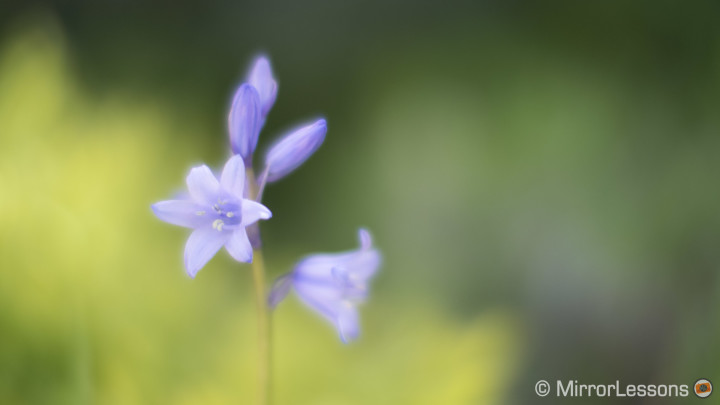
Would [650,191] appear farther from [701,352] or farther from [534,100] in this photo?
[701,352]

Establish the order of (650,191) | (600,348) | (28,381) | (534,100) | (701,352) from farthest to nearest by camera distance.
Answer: (534,100) < (650,191) < (600,348) < (701,352) < (28,381)

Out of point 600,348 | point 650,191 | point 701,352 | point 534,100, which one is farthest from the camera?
point 534,100

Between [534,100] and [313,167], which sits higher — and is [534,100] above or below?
above

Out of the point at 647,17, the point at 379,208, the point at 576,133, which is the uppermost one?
the point at 647,17

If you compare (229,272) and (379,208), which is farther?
(379,208)

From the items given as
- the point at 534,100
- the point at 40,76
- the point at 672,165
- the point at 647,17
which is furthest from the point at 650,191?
the point at 40,76

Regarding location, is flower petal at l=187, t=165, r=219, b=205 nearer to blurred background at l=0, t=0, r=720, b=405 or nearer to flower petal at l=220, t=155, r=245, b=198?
flower petal at l=220, t=155, r=245, b=198

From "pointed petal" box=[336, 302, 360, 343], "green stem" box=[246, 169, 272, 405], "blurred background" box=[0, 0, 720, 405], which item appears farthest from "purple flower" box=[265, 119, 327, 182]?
"blurred background" box=[0, 0, 720, 405]

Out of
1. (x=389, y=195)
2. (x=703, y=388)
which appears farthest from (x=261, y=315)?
(x=389, y=195)

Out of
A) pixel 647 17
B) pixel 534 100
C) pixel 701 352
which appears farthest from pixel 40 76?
pixel 647 17
